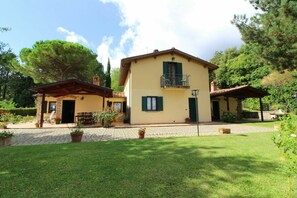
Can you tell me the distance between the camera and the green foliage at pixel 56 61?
20797mm

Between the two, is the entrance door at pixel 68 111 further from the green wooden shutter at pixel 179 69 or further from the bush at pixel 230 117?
the bush at pixel 230 117

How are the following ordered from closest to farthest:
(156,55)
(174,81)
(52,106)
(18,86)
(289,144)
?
(289,144) → (156,55) → (174,81) → (52,106) → (18,86)

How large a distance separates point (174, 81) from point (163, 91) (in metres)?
1.33

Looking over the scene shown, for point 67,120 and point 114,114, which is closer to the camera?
point 114,114

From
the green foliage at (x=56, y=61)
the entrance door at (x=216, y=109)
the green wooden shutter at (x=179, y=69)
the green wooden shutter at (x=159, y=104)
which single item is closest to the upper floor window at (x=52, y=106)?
the green foliage at (x=56, y=61)

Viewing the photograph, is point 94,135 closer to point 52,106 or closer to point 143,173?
point 143,173

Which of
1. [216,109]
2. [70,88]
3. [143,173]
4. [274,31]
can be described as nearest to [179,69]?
[216,109]

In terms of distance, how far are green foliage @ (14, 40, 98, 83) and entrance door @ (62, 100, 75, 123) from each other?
8.02m

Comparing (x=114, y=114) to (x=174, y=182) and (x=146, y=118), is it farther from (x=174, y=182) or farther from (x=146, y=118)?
(x=174, y=182)

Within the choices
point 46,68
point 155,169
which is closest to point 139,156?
point 155,169

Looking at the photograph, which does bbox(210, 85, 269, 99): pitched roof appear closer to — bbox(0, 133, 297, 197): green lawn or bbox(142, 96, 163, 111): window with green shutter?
bbox(142, 96, 163, 111): window with green shutter

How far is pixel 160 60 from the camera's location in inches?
614

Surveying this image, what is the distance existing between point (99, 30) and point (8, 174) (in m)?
12.9

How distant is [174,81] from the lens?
1552cm
